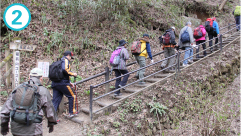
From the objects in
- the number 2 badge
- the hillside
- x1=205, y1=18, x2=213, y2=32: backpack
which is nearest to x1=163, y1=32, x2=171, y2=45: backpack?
the hillside

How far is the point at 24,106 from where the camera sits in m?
2.96

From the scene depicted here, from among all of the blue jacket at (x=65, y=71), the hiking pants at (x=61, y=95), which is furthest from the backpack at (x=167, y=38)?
the hiking pants at (x=61, y=95)

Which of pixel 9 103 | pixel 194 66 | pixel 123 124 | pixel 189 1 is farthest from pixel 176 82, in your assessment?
pixel 189 1

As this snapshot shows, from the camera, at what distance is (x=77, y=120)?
199 inches

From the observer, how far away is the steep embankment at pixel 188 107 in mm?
4750

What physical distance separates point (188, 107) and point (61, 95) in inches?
161

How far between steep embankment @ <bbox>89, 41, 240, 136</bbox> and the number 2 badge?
3565 millimetres

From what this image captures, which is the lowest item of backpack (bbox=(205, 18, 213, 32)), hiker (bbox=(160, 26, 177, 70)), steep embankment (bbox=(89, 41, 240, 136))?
steep embankment (bbox=(89, 41, 240, 136))

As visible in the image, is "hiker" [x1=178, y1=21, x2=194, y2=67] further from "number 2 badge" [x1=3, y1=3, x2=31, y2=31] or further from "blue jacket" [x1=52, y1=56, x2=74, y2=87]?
"number 2 badge" [x1=3, y1=3, x2=31, y2=31]

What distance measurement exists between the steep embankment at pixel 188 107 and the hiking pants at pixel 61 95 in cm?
97

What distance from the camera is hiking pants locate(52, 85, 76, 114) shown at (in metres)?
5.02

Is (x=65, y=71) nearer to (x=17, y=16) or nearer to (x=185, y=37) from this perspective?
(x=17, y=16)

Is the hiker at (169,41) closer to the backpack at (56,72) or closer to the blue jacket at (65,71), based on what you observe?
the blue jacket at (65,71)

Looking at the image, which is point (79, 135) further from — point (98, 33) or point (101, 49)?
point (98, 33)
